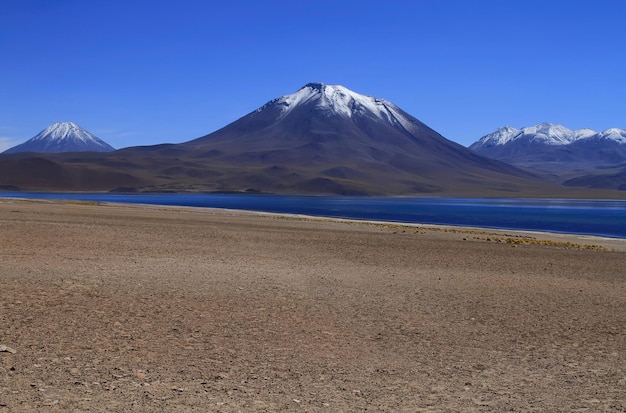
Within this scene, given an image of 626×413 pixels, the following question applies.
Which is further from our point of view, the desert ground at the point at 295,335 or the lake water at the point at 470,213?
the lake water at the point at 470,213

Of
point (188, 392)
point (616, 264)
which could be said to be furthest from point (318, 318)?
point (616, 264)

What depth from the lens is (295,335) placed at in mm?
9328

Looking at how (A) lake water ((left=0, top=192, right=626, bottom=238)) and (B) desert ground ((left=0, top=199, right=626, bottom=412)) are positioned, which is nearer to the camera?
(B) desert ground ((left=0, top=199, right=626, bottom=412))

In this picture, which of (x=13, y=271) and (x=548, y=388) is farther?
(x=13, y=271)

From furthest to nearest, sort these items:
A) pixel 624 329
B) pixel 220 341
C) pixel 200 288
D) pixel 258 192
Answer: pixel 258 192, pixel 200 288, pixel 624 329, pixel 220 341

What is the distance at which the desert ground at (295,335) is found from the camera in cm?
682

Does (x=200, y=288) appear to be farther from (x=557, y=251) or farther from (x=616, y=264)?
(x=557, y=251)

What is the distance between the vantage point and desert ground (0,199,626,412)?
22.4ft

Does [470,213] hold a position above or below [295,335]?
above

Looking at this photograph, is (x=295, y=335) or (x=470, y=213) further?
(x=470, y=213)

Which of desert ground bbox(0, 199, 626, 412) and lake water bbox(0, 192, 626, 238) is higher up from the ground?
lake water bbox(0, 192, 626, 238)

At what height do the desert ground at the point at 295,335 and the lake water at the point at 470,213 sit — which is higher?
the lake water at the point at 470,213

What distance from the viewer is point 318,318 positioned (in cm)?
1050

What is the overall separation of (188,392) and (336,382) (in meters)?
1.63
